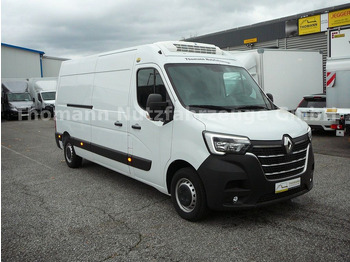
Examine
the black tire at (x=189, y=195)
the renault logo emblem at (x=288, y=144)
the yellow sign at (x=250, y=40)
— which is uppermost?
the yellow sign at (x=250, y=40)

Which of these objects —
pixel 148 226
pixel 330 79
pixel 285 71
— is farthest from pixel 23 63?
pixel 148 226

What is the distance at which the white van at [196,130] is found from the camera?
4.17 m

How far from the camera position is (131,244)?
3986 mm

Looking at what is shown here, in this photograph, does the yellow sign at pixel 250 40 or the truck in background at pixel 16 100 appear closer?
the yellow sign at pixel 250 40

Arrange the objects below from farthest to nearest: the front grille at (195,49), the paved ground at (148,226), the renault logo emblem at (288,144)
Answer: the front grille at (195,49), the renault logo emblem at (288,144), the paved ground at (148,226)

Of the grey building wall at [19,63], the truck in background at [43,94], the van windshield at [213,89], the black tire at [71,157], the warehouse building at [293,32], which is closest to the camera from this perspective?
the van windshield at [213,89]

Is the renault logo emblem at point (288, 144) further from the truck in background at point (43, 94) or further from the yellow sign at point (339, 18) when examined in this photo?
the truck in background at point (43, 94)

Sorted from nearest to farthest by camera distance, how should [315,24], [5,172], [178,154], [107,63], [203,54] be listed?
[178,154] → [203,54] → [107,63] → [5,172] → [315,24]

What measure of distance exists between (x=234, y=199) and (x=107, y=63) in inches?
139

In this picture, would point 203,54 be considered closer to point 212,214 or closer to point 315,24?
point 212,214

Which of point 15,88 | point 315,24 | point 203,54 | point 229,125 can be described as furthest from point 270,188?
point 15,88

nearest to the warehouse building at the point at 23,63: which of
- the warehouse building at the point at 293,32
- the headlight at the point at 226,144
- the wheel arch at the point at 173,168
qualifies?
the warehouse building at the point at 293,32

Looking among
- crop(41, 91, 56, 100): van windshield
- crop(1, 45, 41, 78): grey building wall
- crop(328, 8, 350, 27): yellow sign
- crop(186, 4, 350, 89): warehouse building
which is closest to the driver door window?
crop(186, 4, 350, 89): warehouse building

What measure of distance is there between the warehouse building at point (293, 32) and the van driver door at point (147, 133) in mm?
15221
